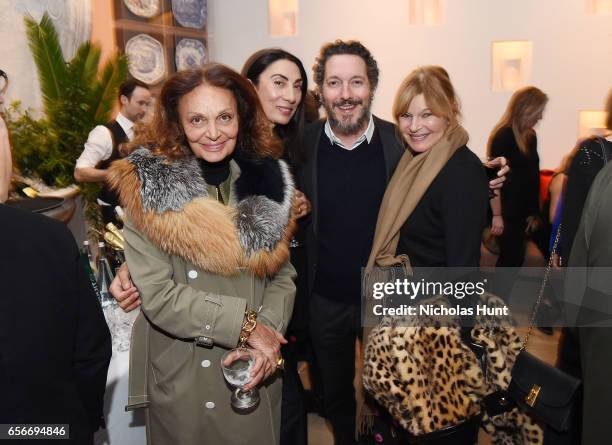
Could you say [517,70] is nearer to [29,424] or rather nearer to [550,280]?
[550,280]

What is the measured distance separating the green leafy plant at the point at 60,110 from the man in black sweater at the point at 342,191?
2.29 metres

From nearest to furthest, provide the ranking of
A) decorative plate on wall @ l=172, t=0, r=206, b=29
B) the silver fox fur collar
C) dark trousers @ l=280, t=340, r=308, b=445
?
the silver fox fur collar
dark trousers @ l=280, t=340, r=308, b=445
decorative plate on wall @ l=172, t=0, r=206, b=29

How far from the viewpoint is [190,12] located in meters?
5.67

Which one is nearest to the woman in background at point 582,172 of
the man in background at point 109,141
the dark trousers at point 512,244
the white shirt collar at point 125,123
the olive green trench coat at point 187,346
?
the olive green trench coat at point 187,346

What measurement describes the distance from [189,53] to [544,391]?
17.2 feet

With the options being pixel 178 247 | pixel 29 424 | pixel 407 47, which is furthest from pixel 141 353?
pixel 407 47

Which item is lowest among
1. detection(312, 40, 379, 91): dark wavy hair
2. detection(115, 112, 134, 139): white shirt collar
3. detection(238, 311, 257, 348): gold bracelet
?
detection(238, 311, 257, 348): gold bracelet

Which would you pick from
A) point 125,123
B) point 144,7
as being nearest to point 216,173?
point 125,123

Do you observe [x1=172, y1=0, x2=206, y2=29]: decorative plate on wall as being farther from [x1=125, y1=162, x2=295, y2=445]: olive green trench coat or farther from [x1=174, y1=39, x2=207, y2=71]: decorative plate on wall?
[x1=125, y1=162, x2=295, y2=445]: olive green trench coat

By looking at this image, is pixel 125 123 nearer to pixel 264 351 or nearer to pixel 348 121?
pixel 348 121

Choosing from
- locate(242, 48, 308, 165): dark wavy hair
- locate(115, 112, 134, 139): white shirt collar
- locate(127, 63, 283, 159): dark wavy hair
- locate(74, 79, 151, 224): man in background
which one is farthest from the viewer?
locate(115, 112, 134, 139): white shirt collar

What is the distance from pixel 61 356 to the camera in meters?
1.15

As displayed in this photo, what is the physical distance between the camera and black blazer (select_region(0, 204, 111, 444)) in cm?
103

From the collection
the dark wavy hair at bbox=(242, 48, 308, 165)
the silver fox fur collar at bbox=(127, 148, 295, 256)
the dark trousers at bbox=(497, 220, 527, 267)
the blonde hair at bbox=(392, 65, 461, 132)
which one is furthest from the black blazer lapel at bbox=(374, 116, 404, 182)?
the dark trousers at bbox=(497, 220, 527, 267)
